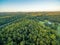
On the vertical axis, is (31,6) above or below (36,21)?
above

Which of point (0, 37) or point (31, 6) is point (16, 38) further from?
point (31, 6)

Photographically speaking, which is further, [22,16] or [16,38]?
[22,16]

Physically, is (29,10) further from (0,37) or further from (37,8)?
(0,37)

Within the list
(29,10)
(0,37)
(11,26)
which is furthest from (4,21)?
(29,10)

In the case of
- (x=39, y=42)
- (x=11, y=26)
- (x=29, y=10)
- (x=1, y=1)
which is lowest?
(x=39, y=42)

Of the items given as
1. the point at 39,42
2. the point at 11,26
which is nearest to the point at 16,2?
the point at 11,26

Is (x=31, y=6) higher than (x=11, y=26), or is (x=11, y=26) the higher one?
(x=31, y=6)
